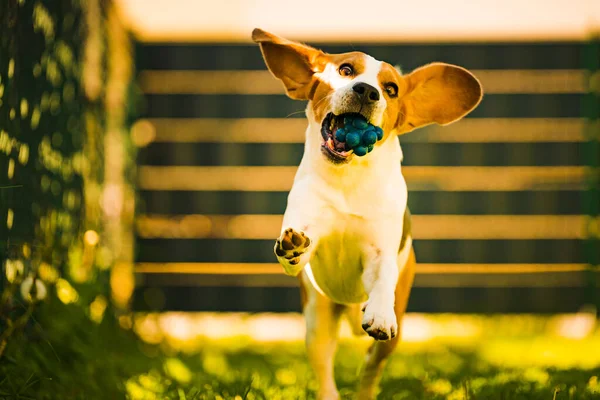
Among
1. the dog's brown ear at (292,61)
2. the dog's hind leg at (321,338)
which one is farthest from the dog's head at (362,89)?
the dog's hind leg at (321,338)

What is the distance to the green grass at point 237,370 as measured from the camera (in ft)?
8.70

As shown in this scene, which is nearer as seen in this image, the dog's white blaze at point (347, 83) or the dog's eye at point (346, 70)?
the dog's white blaze at point (347, 83)

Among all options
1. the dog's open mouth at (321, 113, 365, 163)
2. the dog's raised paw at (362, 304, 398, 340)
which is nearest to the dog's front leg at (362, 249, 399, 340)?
the dog's raised paw at (362, 304, 398, 340)

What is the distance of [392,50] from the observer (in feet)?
18.3

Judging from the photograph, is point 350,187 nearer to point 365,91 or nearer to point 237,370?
point 365,91

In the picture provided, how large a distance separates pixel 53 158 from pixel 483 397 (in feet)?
7.31

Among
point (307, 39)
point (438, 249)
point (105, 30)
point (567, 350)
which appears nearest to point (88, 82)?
point (105, 30)

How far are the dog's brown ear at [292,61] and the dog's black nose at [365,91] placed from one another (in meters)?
0.30

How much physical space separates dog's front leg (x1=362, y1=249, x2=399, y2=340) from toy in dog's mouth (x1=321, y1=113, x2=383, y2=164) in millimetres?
329

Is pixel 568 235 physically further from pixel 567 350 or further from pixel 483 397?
pixel 483 397

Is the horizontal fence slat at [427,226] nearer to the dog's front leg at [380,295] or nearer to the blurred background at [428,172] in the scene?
the blurred background at [428,172]

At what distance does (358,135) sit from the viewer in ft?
7.04

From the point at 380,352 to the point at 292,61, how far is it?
106 centimetres

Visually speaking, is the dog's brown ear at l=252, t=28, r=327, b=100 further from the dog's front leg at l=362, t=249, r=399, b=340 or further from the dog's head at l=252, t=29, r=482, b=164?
the dog's front leg at l=362, t=249, r=399, b=340
